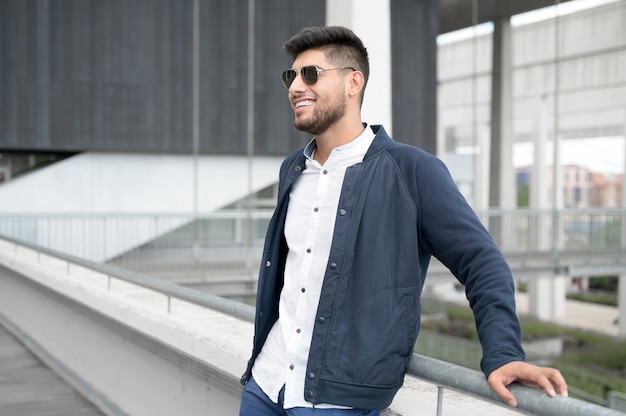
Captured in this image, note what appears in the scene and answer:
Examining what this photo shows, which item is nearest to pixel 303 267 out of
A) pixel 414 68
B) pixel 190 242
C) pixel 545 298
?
pixel 190 242

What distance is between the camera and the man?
5.79 ft

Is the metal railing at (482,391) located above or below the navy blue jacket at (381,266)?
below

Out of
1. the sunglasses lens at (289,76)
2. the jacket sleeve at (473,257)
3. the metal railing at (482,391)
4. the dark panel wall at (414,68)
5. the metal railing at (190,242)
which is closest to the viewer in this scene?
the metal railing at (482,391)

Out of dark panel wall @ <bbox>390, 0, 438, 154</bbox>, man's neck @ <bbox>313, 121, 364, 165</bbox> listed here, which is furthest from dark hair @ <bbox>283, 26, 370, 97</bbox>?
dark panel wall @ <bbox>390, 0, 438, 154</bbox>

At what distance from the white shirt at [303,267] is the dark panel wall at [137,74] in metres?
19.6

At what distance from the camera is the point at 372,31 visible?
8.64 m

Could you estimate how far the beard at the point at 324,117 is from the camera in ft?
6.40

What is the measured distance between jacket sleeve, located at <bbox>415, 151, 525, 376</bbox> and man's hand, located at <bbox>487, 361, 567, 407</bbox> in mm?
18

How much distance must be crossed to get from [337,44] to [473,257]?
2.05 feet

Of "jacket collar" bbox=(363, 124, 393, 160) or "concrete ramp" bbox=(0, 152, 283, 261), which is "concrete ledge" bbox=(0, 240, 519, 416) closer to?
"jacket collar" bbox=(363, 124, 393, 160)

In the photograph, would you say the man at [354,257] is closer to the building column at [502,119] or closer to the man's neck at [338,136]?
the man's neck at [338,136]

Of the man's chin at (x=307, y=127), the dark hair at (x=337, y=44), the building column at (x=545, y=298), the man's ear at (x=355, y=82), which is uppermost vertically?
the dark hair at (x=337, y=44)

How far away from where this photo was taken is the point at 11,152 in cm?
2156

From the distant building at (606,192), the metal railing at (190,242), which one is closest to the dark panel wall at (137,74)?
the metal railing at (190,242)
